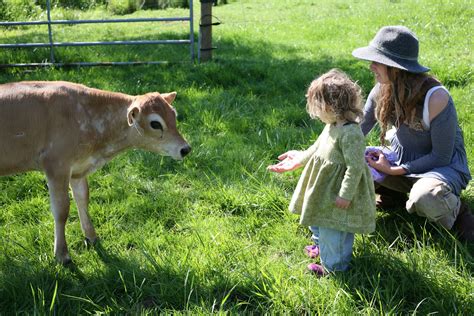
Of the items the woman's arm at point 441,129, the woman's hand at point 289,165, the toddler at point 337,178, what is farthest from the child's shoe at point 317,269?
the woman's arm at point 441,129

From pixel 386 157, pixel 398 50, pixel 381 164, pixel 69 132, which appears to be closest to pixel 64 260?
pixel 69 132

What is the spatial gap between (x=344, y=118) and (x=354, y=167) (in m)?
0.34

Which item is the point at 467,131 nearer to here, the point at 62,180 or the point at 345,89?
the point at 345,89

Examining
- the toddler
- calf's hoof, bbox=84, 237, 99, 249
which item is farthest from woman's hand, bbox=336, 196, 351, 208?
calf's hoof, bbox=84, 237, 99, 249

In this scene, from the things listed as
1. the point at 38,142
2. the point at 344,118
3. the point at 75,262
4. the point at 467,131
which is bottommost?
the point at 75,262

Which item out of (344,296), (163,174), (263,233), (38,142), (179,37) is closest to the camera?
(344,296)

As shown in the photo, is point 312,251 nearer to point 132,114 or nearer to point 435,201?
point 435,201

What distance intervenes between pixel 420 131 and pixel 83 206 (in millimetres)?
2726

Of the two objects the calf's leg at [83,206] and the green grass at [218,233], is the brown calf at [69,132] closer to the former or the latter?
the calf's leg at [83,206]

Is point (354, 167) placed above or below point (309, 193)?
above

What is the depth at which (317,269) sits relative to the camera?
378cm

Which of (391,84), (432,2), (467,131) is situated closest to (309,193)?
(391,84)

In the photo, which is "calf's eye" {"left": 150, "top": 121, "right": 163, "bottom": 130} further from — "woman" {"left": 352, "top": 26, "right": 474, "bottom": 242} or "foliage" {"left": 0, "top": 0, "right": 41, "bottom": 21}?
"foliage" {"left": 0, "top": 0, "right": 41, "bottom": 21}

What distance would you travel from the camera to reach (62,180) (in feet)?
13.0
